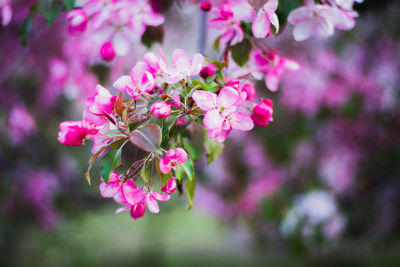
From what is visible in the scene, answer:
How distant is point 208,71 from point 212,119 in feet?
0.50

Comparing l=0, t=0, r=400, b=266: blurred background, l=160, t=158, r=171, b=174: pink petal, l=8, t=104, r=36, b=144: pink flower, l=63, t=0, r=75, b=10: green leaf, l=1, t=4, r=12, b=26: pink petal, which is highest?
l=63, t=0, r=75, b=10: green leaf

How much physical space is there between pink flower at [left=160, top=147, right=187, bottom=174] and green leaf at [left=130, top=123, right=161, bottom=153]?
24 mm

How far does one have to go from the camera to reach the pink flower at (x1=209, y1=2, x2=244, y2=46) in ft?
2.55

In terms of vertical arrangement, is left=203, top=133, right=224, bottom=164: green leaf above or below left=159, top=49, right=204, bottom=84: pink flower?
below

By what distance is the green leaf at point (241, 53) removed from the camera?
0.81 meters

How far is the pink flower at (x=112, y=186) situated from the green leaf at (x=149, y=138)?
0.10 metres

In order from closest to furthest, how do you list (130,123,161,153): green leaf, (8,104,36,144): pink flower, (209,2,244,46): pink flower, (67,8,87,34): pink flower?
(130,123,161,153): green leaf, (209,2,244,46): pink flower, (67,8,87,34): pink flower, (8,104,36,144): pink flower

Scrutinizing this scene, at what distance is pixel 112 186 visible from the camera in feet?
2.02

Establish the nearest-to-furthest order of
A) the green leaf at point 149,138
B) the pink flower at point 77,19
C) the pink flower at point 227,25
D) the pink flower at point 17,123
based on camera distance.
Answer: the green leaf at point 149,138 → the pink flower at point 227,25 → the pink flower at point 77,19 → the pink flower at point 17,123

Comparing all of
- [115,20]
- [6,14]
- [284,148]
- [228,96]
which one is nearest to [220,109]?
[228,96]

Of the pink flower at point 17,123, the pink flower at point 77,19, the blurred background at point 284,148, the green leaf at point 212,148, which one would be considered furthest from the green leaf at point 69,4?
the pink flower at point 17,123

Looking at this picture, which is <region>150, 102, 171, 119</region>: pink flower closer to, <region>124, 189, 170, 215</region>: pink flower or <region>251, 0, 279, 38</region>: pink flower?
<region>124, 189, 170, 215</region>: pink flower

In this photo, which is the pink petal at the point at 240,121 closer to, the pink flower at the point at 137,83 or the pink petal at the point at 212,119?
the pink petal at the point at 212,119

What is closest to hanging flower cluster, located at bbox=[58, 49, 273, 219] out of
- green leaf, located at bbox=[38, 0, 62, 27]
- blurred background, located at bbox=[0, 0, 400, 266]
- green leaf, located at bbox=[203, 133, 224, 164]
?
green leaf, located at bbox=[203, 133, 224, 164]
